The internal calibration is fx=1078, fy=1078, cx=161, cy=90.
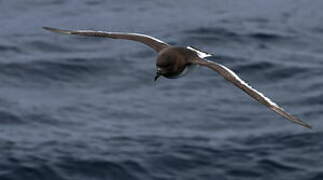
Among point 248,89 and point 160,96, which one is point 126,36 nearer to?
point 248,89

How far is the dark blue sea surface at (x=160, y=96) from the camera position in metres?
16.8

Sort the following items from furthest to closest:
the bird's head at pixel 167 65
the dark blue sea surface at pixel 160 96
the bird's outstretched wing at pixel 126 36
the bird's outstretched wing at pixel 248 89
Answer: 1. the dark blue sea surface at pixel 160 96
2. the bird's outstretched wing at pixel 126 36
3. the bird's head at pixel 167 65
4. the bird's outstretched wing at pixel 248 89

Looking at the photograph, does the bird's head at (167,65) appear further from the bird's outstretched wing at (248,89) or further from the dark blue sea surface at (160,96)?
the dark blue sea surface at (160,96)

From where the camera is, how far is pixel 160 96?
1956cm

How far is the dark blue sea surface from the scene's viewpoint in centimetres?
1684

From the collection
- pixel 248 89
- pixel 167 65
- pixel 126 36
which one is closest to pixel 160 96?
pixel 126 36

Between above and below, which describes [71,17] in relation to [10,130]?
above

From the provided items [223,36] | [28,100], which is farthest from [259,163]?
[223,36]

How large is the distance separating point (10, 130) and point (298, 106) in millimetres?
5094

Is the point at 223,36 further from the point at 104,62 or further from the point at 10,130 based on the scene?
the point at 10,130

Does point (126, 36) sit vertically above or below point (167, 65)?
above

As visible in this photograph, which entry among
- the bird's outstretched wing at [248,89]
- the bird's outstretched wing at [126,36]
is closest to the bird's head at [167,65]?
the bird's outstretched wing at [248,89]

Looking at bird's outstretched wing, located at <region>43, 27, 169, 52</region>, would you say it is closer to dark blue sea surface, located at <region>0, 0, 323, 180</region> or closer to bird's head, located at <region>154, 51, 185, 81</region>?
bird's head, located at <region>154, 51, 185, 81</region>

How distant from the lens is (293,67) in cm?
2069
